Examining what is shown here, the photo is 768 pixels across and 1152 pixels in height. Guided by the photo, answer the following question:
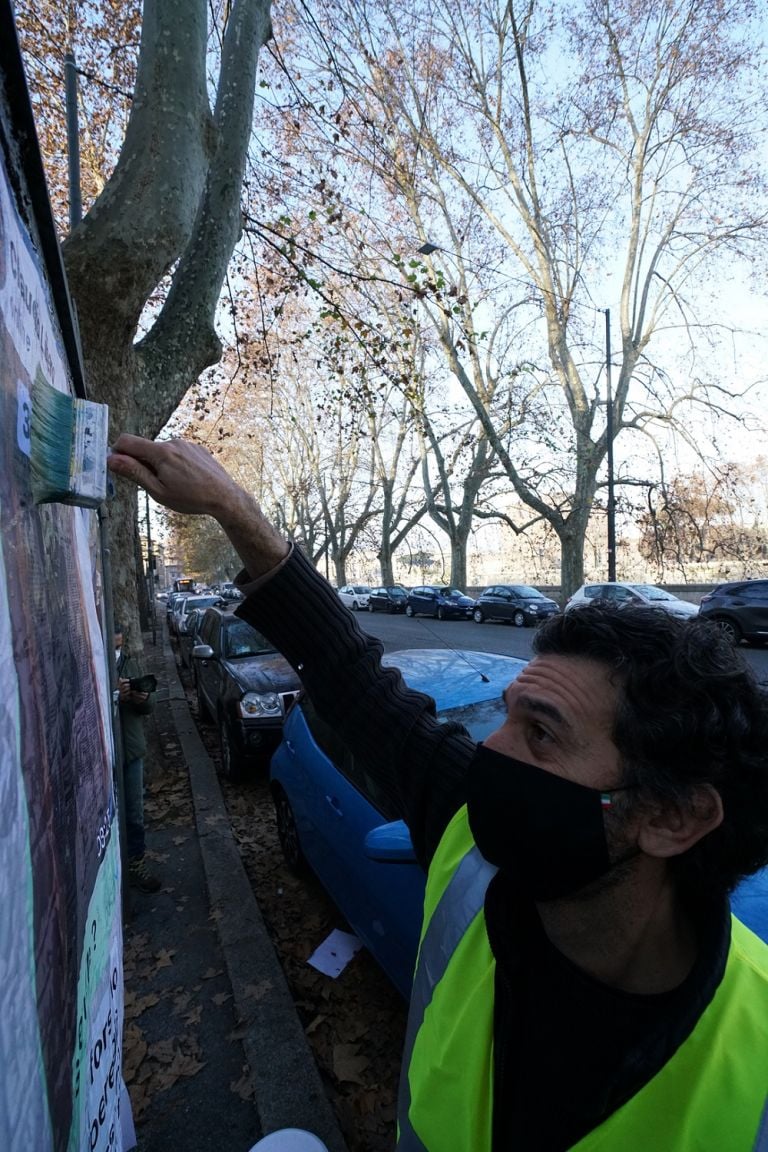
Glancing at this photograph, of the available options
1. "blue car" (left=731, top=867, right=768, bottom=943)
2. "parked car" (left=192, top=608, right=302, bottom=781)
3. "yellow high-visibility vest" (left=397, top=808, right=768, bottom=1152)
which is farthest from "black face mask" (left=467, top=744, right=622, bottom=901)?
"parked car" (left=192, top=608, right=302, bottom=781)

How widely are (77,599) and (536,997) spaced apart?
4.16 feet

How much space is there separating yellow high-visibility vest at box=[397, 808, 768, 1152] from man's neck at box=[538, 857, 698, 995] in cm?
11

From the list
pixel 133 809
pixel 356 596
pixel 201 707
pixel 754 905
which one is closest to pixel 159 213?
pixel 133 809

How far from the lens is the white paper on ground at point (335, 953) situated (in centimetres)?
328

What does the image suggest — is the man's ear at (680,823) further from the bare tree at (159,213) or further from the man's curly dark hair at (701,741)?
the bare tree at (159,213)

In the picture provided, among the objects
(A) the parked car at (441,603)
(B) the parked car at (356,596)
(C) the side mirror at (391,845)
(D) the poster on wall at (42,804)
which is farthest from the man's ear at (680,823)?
(B) the parked car at (356,596)

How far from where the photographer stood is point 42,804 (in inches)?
35.2

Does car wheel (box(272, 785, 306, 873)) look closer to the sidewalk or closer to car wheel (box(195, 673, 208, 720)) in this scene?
the sidewalk

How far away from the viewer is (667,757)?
114 centimetres

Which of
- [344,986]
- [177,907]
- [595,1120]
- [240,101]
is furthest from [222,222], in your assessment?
[595,1120]

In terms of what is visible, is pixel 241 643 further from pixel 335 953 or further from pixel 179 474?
pixel 179 474

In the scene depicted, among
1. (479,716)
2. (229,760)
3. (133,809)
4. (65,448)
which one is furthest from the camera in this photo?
(229,760)

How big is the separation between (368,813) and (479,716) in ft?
2.71

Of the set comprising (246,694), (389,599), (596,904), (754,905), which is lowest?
(389,599)
